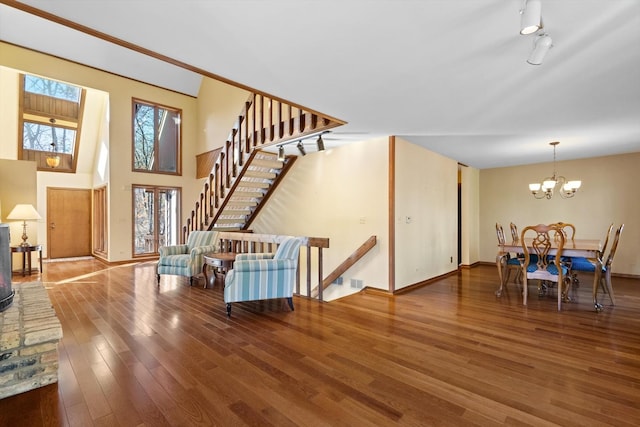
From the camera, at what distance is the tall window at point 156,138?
8594mm

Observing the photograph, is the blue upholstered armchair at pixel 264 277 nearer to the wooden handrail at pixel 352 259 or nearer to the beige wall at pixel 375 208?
the wooden handrail at pixel 352 259

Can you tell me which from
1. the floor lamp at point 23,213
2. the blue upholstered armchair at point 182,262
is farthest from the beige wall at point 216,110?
the floor lamp at point 23,213

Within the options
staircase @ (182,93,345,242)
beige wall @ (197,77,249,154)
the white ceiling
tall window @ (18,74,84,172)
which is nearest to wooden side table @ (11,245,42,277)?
staircase @ (182,93,345,242)

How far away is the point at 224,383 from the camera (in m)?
2.23

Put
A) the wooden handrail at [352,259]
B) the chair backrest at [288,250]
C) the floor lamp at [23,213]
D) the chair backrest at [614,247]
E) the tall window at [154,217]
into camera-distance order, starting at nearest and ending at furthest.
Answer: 1. the chair backrest at [288,250]
2. the chair backrest at [614,247]
3. the wooden handrail at [352,259]
4. the floor lamp at [23,213]
5. the tall window at [154,217]

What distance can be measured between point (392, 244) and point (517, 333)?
6.77 feet

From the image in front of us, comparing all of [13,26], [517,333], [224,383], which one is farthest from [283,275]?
[13,26]

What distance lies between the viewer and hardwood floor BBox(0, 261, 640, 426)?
190 centimetres

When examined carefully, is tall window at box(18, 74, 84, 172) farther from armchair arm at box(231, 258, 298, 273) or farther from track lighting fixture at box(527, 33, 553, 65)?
track lighting fixture at box(527, 33, 553, 65)

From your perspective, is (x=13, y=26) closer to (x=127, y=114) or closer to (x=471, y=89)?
(x=127, y=114)

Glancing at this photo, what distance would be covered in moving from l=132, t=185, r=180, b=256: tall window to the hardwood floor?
455cm

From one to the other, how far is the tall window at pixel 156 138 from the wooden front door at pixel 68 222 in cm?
241

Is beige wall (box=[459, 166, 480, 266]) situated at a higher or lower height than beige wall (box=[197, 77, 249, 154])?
lower

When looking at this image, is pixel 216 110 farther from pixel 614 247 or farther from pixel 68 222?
pixel 614 247
